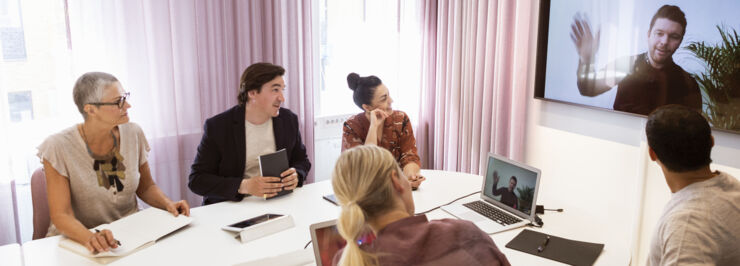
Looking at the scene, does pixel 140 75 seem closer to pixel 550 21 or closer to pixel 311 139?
pixel 311 139

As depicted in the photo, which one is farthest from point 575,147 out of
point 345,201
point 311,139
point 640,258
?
point 345,201

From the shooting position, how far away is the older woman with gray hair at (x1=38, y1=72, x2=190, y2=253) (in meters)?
1.94

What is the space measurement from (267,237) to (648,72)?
197 cm

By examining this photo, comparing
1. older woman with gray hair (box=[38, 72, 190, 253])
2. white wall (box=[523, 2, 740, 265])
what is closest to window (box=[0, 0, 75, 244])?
older woman with gray hair (box=[38, 72, 190, 253])

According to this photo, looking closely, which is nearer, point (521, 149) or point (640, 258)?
point (640, 258)

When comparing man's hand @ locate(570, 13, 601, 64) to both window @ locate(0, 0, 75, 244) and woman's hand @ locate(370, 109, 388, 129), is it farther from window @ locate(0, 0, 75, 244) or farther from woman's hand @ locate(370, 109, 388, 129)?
window @ locate(0, 0, 75, 244)

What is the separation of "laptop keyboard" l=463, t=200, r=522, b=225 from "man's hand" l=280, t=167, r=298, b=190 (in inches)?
29.9

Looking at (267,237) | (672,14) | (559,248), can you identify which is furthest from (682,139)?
(267,237)

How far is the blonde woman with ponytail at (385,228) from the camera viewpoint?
4.01 feet

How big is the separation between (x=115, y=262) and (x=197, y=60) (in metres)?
1.59

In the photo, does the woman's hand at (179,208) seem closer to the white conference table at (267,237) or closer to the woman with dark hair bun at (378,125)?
the white conference table at (267,237)

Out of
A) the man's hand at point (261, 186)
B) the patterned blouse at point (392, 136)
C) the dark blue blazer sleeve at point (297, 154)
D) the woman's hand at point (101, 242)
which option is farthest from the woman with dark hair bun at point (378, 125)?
the woman's hand at point (101, 242)

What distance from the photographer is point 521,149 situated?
10.7 ft

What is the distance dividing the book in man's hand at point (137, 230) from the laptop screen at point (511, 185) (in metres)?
1.25
